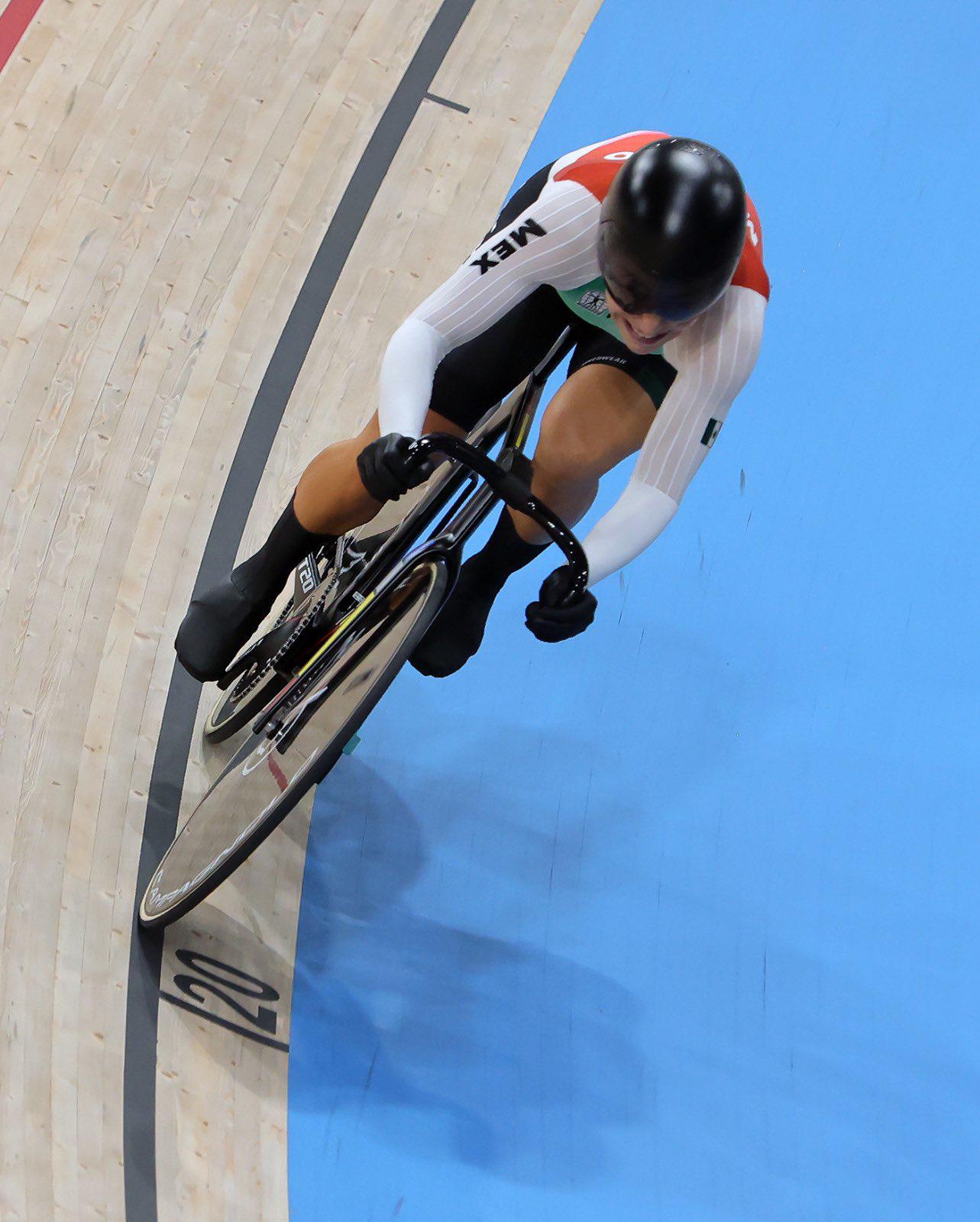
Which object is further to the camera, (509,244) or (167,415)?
(167,415)

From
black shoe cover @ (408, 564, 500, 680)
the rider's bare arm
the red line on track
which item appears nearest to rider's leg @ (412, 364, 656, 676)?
black shoe cover @ (408, 564, 500, 680)

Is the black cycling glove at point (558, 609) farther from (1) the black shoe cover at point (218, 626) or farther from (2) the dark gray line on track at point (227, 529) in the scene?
(2) the dark gray line on track at point (227, 529)

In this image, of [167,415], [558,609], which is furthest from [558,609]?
[167,415]

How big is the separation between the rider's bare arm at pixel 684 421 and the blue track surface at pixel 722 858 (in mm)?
1058

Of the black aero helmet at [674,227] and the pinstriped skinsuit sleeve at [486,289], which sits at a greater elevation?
the black aero helmet at [674,227]

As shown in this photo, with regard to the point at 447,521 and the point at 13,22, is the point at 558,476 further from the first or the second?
the point at 13,22

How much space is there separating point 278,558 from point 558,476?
553mm

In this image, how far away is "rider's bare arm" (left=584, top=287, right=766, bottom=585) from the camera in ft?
6.28

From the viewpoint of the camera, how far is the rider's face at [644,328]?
173 cm

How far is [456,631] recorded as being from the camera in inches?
91.2

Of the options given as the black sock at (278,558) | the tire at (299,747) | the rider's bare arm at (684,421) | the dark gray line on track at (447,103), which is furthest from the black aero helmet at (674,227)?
the dark gray line on track at (447,103)

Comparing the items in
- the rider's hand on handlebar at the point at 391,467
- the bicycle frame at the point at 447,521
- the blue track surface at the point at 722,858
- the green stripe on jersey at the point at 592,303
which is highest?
the green stripe on jersey at the point at 592,303

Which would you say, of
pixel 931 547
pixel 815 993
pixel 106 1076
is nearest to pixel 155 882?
pixel 106 1076

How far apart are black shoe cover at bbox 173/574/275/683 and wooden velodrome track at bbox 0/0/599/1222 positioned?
0.42m
